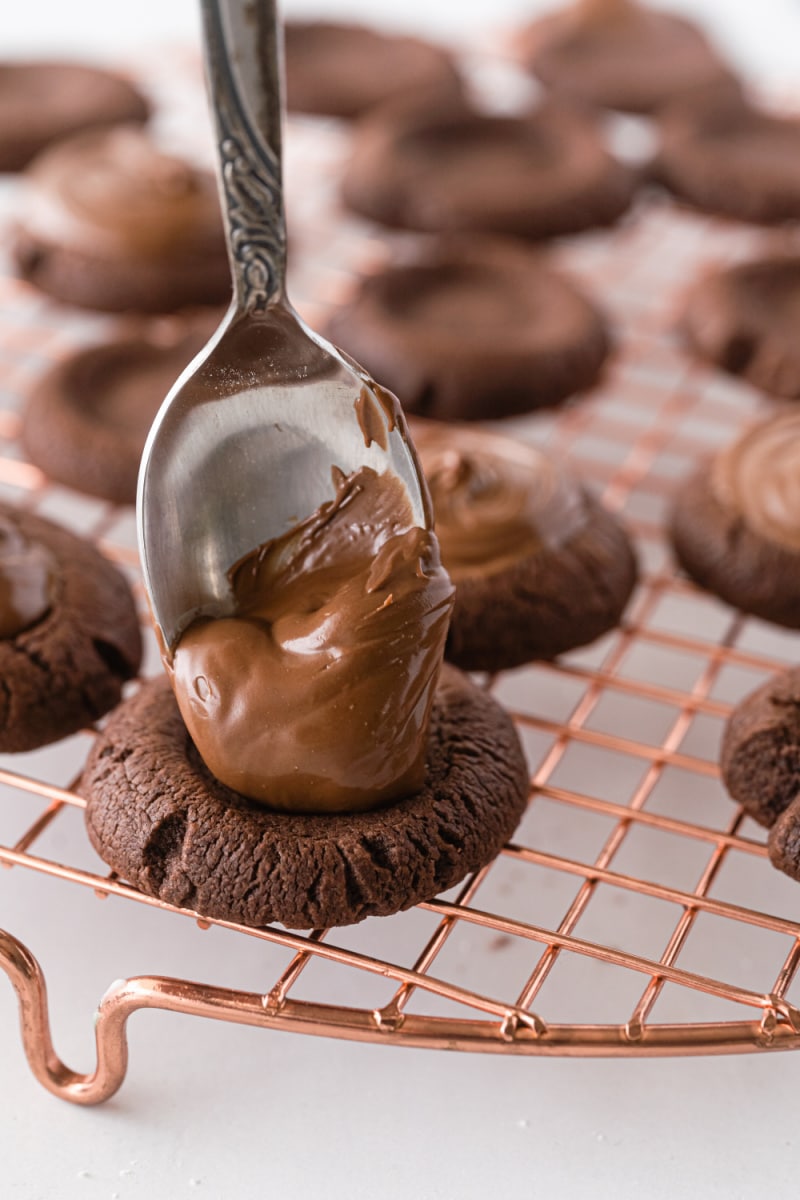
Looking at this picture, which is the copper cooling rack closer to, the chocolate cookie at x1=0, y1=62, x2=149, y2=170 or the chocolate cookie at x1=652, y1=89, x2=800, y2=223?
the chocolate cookie at x1=652, y1=89, x2=800, y2=223

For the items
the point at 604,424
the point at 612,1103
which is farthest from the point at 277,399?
the point at 604,424

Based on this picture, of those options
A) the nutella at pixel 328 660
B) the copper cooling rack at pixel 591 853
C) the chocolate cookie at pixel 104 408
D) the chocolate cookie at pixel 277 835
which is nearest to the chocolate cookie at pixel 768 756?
the copper cooling rack at pixel 591 853

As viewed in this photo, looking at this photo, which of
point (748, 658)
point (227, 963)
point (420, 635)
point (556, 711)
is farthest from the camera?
point (556, 711)

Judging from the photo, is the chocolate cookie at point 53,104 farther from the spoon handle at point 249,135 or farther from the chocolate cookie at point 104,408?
the spoon handle at point 249,135

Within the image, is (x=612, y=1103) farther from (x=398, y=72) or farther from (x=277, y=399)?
(x=398, y=72)

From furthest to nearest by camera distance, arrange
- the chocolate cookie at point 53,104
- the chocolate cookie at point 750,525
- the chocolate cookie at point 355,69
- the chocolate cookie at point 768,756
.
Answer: the chocolate cookie at point 355,69
the chocolate cookie at point 53,104
the chocolate cookie at point 750,525
the chocolate cookie at point 768,756

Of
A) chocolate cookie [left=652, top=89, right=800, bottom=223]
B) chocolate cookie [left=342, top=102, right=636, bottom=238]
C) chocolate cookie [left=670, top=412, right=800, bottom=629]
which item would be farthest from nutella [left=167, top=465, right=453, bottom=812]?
chocolate cookie [left=652, top=89, right=800, bottom=223]

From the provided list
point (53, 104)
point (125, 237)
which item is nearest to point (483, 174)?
point (125, 237)
